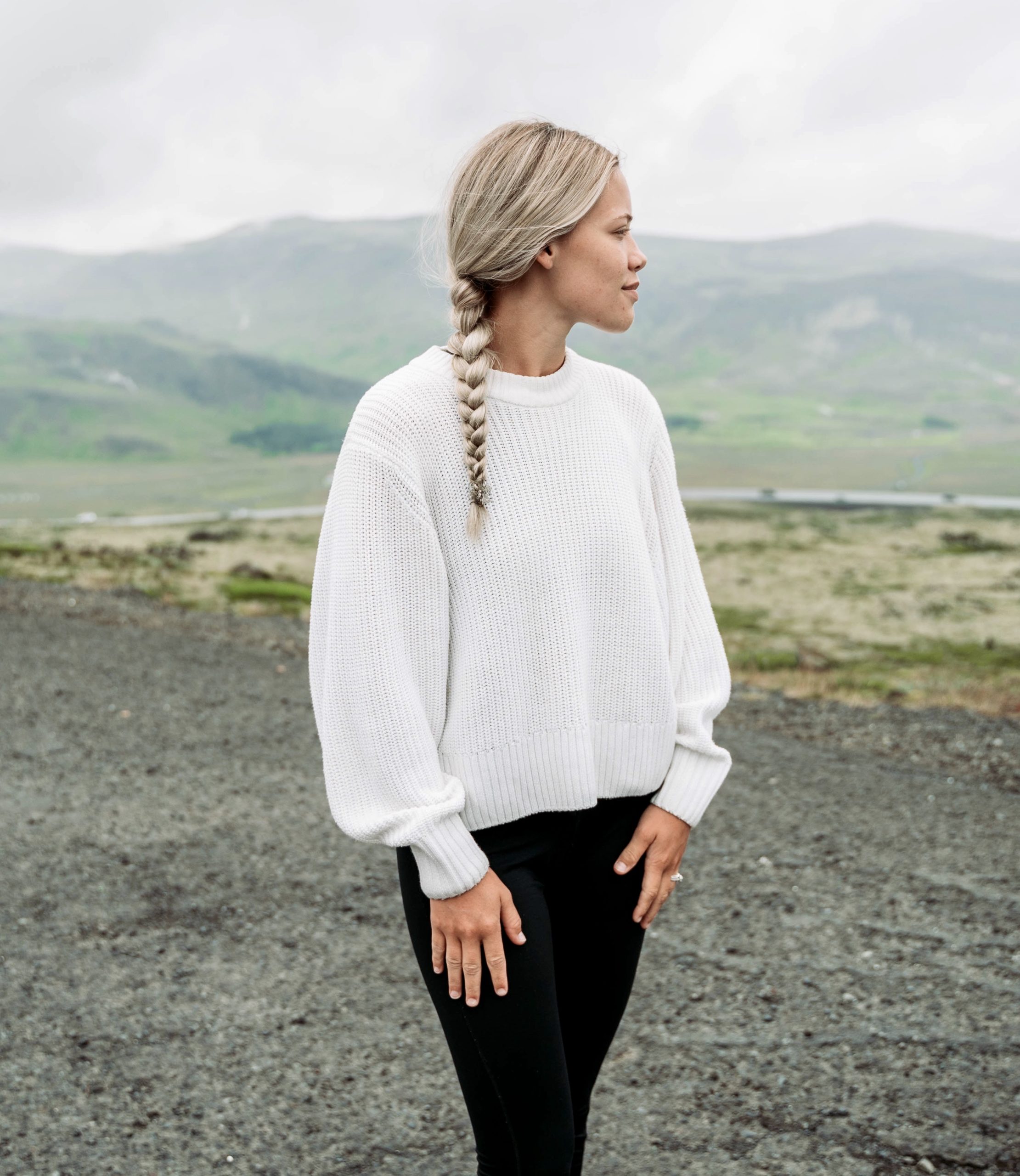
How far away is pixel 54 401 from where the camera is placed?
573 ft

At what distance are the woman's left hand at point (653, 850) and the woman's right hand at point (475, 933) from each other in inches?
10.3

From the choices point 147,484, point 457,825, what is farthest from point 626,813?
point 147,484

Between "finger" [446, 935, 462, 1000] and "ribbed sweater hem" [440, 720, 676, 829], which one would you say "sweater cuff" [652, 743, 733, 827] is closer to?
"ribbed sweater hem" [440, 720, 676, 829]

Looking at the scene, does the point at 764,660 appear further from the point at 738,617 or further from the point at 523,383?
the point at 523,383

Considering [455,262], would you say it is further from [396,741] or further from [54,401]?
[54,401]

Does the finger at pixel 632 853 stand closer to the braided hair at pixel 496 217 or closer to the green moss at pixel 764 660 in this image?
the braided hair at pixel 496 217

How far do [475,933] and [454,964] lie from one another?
0.24 feet

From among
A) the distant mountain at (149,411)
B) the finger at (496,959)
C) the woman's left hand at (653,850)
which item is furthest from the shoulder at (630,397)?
the distant mountain at (149,411)

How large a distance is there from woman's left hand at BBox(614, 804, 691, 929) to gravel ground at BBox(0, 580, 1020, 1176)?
5.7 inches

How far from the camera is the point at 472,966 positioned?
1.65 metres

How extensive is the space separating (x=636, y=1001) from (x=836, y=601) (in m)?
25.2

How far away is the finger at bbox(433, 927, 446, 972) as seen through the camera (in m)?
1.67

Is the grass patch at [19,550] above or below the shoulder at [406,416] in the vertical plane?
above

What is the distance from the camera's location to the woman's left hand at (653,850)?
1.84 m
